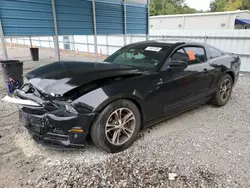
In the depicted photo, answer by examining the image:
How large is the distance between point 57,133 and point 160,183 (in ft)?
4.24

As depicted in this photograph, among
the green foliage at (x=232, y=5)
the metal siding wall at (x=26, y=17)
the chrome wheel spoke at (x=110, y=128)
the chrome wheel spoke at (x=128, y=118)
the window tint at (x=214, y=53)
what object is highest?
the green foliage at (x=232, y=5)

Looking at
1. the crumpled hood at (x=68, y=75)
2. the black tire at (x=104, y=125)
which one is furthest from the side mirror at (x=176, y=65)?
the black tire at (x=104, y=125)

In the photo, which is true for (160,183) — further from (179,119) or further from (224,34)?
(224,34)

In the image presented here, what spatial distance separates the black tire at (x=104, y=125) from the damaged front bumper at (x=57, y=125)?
0.32 ft

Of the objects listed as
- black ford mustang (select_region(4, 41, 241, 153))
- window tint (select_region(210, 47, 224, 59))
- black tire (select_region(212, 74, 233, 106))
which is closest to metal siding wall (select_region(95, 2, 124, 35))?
black ford mustang (select_region(4, 41, 241, 153))

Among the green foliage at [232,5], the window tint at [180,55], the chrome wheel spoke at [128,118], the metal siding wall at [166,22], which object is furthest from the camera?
the green foliage at [232,5]

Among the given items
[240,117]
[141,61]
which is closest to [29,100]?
[141,61]

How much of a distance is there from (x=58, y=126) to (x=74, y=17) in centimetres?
559

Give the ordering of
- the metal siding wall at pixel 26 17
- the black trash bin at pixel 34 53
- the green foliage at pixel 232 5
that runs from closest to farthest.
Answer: the metal siding wall at pixel 26 17
the black trash bin at pixel 34 53
the green foliage at pixel 232 5

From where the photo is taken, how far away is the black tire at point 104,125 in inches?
92.6

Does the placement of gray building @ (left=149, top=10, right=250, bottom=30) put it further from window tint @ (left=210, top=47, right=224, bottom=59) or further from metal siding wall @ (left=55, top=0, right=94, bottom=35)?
window tint @ (left=210, top=47, right=224, bottom=59)

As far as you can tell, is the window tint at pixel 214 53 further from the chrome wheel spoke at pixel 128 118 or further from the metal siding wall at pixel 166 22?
the metal siding wall at pixel 166 22

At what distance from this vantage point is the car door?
3.02 m

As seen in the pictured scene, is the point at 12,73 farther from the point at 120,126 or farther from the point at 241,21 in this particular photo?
the point at 241,21
